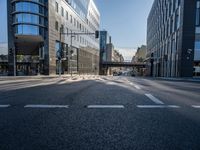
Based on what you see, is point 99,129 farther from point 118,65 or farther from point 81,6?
point 118,65

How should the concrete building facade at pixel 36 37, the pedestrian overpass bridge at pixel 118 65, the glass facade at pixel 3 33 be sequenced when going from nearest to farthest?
1. the concrete building facade at pixel 36 37
2. the glass facade at pixel 3 33
3. the pedestrian overpass bridge at pixel 118 65

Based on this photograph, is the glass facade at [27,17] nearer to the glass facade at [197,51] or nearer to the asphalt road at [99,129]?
the glass facade at [197,51]

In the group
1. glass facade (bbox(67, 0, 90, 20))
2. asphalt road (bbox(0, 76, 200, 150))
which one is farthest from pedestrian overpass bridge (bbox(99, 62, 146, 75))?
asphalt road (bbox(0, 76, 200, 150))

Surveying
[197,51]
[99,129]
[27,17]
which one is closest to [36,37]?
[27,17]

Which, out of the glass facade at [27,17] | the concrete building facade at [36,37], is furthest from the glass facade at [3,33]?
the glass facade at [27,17]

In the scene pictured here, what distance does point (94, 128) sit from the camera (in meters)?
3.99

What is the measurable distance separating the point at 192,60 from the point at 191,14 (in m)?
8.61

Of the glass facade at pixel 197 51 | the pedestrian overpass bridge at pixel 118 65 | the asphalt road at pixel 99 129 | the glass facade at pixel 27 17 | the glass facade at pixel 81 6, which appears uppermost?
the glass facade at pixel 81 6

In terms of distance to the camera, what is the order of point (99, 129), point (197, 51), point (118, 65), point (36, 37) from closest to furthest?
1. point (99, 129)
2. point (197, 51)
3. point (36, 37)
4. point (118, 65)

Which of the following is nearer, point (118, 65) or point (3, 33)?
point (3, 33)

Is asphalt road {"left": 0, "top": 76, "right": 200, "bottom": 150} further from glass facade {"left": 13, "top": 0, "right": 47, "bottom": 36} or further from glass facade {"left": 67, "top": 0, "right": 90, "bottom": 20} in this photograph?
glass facade {"left": 67, "top": 0, "right": 90, "bottom": 20}

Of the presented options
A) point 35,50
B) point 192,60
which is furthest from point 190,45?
point 35,50

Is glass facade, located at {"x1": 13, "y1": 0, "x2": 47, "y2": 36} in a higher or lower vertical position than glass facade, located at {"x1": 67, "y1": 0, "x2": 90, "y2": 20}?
Result: lower

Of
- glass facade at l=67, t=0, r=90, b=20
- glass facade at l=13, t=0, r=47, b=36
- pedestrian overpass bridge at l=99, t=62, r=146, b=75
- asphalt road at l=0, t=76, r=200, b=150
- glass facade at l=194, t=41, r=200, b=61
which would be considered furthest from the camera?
pedestrian overpass bridge at l=99, t=62, r=146, b=75
